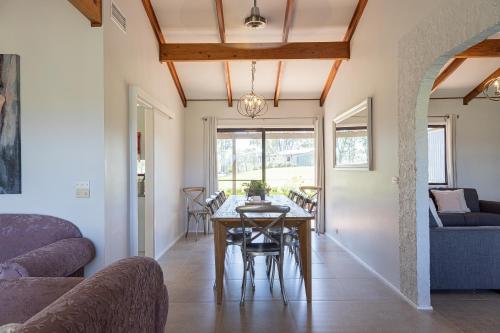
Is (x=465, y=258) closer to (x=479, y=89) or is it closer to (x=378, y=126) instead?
(x=378, y=126)

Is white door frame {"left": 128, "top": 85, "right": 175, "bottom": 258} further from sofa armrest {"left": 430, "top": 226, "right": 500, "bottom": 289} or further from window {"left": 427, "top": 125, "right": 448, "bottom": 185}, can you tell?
window {"left": 427, "top": 125, "right": 448, "bottom": 185}

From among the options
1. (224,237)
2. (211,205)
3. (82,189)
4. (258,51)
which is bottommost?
(224,237)

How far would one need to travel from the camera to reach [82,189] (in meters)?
3.06

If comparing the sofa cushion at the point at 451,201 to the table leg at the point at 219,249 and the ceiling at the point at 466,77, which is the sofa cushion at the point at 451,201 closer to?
the ceiling at the point at 466,77

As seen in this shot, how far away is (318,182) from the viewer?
23.1 ft

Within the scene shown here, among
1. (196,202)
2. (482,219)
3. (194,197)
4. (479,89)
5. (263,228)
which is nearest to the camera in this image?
(263,228)

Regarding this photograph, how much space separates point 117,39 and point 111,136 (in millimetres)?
987

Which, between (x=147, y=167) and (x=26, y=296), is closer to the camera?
(x=26, y=296)

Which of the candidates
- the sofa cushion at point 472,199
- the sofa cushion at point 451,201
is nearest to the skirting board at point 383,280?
the sofa cushion at point 451,201

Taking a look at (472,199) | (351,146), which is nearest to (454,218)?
(472,199)

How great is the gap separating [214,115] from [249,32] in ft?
7.85

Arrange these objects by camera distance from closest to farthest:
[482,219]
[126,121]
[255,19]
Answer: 1. [126,121]
2. [255,19]
3. [482,219]

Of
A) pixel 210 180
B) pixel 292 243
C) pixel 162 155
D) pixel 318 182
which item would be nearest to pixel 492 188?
pixel 318 182

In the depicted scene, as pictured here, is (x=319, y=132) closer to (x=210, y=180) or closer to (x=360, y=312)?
(x=210, y=180)
